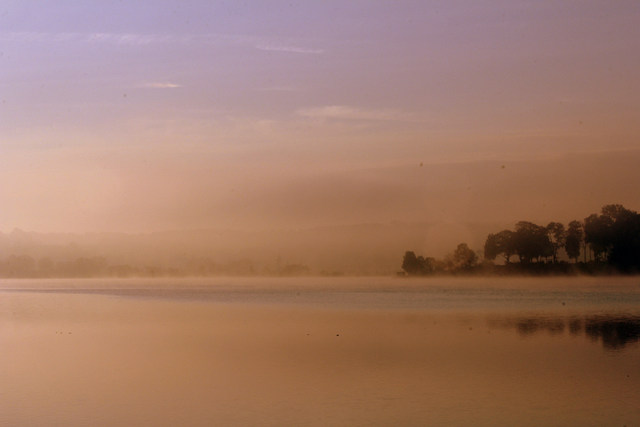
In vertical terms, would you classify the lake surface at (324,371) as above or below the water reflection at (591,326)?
below

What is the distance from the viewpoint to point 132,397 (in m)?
13.4

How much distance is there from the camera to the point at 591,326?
23734 mm

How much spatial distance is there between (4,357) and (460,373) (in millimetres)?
9766

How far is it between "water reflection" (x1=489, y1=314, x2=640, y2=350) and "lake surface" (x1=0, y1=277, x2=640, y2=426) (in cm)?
5

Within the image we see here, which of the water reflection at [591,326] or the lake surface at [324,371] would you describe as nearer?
the lake surface at [324,371]

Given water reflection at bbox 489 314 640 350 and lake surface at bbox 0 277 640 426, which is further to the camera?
water reflection at bbox 489 314 640 350

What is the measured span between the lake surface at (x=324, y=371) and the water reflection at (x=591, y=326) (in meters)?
0.05

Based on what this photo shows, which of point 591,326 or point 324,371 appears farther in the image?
point 591,326

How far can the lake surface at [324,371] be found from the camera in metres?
11.9

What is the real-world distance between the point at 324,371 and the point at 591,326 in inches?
431

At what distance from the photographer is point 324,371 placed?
1566cm

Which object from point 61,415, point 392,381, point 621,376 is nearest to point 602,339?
point 621,376

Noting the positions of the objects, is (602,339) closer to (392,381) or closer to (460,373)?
(460,373)

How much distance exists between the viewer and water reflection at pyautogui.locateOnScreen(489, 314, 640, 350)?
20234 millimetres
